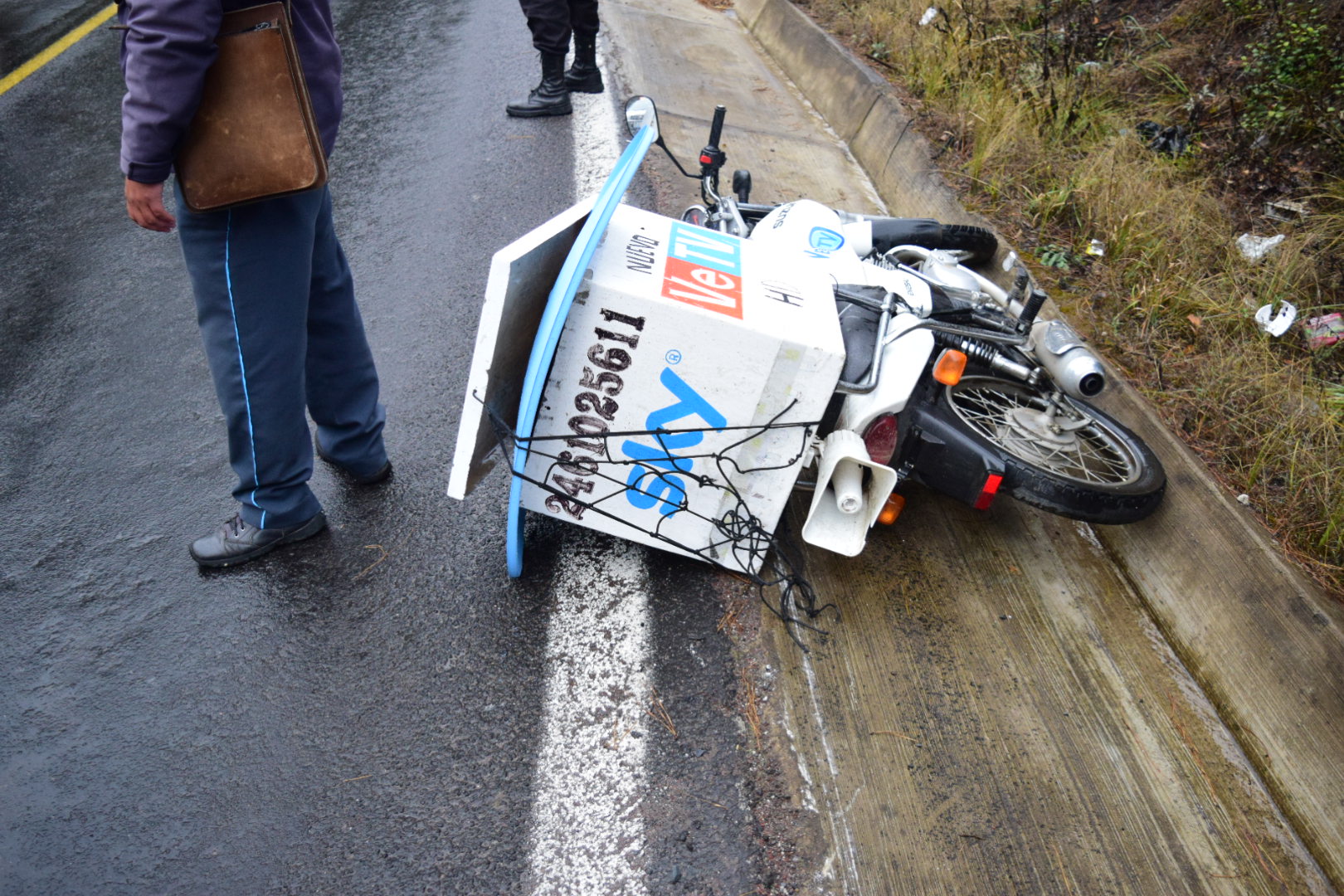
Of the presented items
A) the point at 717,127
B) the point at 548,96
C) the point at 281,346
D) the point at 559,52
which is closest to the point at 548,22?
the point at 559,52

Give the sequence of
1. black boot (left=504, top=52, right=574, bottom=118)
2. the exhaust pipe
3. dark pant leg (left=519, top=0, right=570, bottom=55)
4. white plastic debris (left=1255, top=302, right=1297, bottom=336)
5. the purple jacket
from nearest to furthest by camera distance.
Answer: the purple jacket < the exhaust pipe < white plastic debris (left=1255, top=302, right=1297, bottom=336) < dark pant leg (left=519, top=0, right=570, bottom=55) < black boot (left=504, top=52, right=574, bottom=118)

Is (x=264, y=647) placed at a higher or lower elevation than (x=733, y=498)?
lower

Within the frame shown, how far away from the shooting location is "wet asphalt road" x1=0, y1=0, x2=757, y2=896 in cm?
193

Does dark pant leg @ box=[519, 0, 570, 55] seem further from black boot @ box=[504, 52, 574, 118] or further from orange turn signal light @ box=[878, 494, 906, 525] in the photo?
orange turn signal light @ box=[878, 494, 906, 525]

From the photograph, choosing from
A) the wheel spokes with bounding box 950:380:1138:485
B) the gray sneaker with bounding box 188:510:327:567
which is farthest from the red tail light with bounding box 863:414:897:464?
the gray sneaker with bounding box 188:510:327:567

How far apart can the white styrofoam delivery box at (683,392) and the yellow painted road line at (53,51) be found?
5374 mm

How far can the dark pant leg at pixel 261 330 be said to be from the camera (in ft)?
7.34

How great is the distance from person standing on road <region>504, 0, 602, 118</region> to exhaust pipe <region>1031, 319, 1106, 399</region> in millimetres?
3751

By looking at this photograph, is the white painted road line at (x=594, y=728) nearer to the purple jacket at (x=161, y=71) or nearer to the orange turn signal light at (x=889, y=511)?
the orange turn signal light at (x=889, y=511)

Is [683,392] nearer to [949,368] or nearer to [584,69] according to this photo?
[949,368]

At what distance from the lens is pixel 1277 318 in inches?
140

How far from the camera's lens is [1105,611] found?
283 centimetres

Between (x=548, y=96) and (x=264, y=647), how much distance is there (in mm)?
4380

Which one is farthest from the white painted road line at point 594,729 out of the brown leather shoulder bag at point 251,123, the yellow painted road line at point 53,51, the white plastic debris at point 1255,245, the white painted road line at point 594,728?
the yellow painted road line at point 53,51
